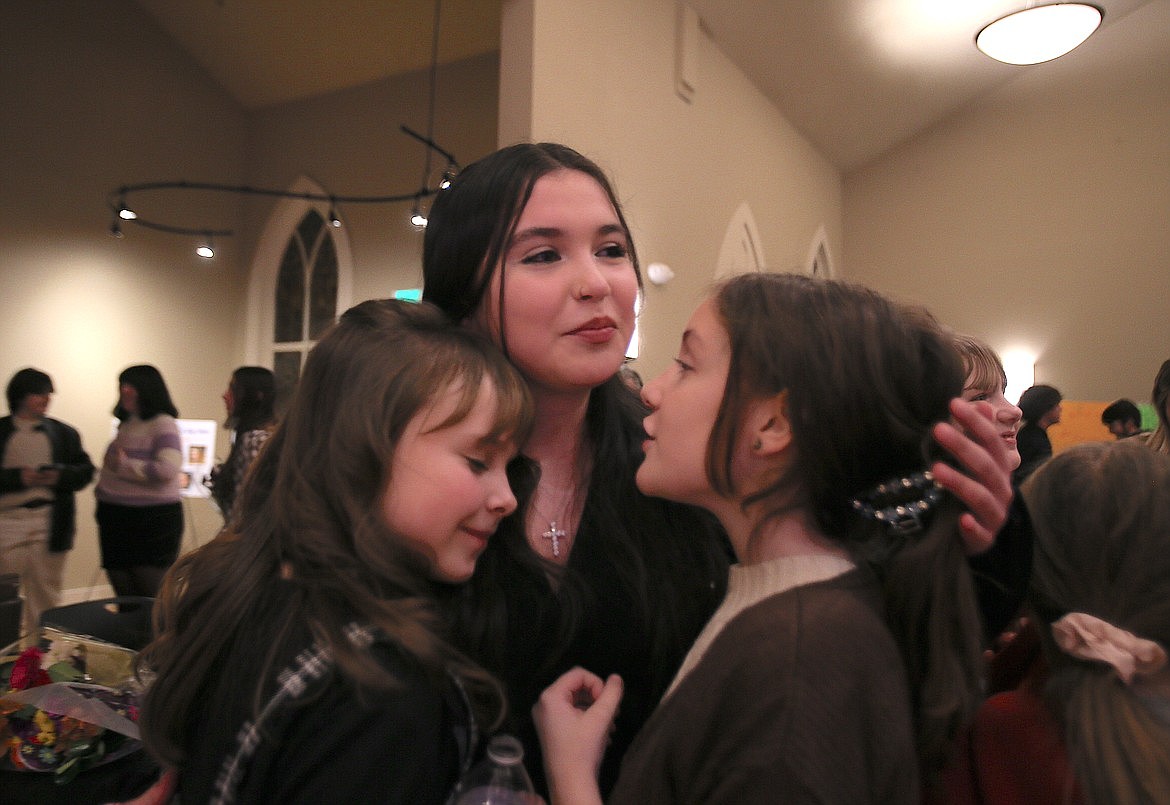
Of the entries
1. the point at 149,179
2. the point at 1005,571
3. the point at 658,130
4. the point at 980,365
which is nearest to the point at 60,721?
the point at 1005,571

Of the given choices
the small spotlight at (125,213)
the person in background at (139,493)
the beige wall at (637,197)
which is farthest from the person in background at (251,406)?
the small spotlight at (125,213)

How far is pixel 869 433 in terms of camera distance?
104 centimetres

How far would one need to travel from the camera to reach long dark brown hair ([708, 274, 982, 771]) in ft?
3.30

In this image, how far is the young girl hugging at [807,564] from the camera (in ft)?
2.85

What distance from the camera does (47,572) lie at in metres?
4.71

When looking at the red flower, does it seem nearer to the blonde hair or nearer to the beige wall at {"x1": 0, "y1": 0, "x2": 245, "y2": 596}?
the blonde hair

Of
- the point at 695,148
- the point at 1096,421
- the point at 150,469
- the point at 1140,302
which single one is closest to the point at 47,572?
the point at 150,469

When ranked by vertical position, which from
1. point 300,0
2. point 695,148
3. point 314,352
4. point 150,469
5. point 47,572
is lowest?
point 47,572

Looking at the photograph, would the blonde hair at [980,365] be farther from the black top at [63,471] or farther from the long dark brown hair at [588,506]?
the black top at [63,471]

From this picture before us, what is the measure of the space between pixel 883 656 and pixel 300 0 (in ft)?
25.2

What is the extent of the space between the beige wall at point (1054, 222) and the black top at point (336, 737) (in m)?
9.10

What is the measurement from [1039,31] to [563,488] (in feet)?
22.4

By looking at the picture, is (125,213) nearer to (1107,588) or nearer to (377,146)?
(377,146)

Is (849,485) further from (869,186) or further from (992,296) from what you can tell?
(869,186)
